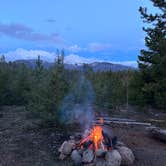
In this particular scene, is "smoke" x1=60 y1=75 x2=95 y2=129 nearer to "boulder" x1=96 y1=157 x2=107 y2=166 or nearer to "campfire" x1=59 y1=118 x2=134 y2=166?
"campfire" x1=59 y1=118 x2=134 y2=166

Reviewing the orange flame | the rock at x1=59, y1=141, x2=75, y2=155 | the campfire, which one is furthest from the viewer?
the rock at x1=59, y1=141, x2=75, y2=155

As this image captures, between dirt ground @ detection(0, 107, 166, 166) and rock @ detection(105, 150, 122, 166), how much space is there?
57 cm

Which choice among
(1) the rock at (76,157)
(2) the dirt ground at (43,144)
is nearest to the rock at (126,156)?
(2) the dirt ground at (43,144)

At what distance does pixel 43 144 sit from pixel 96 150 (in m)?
1.52

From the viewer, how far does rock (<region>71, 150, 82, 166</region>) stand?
713 cm

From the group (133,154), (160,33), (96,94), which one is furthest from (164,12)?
(133,154)

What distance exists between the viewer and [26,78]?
1500 centimetres

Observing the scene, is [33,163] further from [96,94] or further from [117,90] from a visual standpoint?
[117,90]

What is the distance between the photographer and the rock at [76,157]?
7.13m

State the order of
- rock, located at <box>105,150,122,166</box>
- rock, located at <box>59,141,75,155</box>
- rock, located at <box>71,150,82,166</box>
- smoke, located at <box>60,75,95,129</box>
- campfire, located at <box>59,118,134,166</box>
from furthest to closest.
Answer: smoke, located at <box>60,75,95,129</box>, rock, located at <box>59,141,75,155</box>, rock, located at <box>71,150,82,166</box>, campfire, located at <box>59,118,134,166</box>, rock, located at <box>105,150,122,166</box>

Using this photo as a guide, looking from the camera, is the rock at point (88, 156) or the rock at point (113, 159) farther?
the rock at point (88, 156)

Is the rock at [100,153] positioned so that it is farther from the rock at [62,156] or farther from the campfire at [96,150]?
the rock at [62,156]

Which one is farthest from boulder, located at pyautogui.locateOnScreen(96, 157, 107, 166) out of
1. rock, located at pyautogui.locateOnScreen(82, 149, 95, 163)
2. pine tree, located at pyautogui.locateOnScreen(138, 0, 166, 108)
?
pine tree, located at pyautogui.locateOnScreen(138, 0, 166, 108)

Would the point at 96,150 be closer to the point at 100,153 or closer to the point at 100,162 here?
the point at 100,153
